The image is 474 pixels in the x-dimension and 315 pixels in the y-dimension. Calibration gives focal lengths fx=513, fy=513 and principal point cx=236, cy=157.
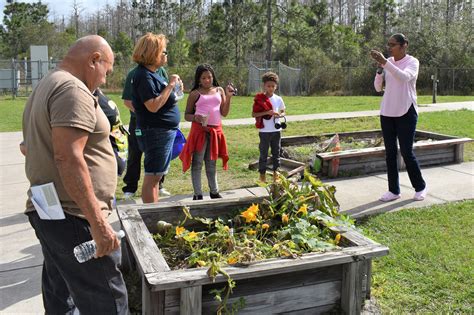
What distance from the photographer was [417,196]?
5781 mm

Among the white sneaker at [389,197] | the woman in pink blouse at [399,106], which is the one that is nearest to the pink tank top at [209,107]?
the woman in pink blouse at [399,106]

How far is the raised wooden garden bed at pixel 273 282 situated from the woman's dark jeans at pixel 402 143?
2.58 m

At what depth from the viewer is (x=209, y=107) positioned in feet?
17.5

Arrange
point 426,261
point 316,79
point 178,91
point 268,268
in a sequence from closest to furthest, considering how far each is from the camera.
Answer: point 268,268 < point 426,261 < point 178,91 < point 316,79

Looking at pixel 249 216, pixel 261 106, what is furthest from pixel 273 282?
pixel 261 106

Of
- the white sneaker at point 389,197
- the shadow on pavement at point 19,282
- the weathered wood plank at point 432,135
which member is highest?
the weathered wood plank at point 432,135

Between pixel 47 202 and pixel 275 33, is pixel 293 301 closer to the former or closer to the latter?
pixel 47 202

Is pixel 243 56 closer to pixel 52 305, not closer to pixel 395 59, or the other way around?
pixel 395 59

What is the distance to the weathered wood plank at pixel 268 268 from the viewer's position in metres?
2.63

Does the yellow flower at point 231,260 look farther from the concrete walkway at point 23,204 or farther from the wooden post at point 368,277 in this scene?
the concrete walkway at point 23,204

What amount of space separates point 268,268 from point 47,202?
121 cm

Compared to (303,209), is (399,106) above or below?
above

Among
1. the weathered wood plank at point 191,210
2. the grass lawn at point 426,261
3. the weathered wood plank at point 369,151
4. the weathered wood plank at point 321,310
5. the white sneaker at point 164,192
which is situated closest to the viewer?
the weathered wood plank at point 321,310

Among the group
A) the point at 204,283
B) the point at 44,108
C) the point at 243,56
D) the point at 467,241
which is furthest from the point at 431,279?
the point at 243,56
